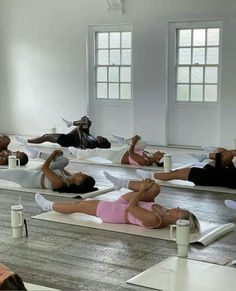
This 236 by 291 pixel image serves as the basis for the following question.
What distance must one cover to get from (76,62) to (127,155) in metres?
3.50

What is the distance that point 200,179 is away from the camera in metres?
5.64

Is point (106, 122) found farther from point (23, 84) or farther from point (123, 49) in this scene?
point (23, 84)

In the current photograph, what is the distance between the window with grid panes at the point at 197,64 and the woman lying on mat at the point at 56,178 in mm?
4190

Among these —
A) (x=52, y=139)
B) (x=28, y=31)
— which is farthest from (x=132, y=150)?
(x=28, y=31)

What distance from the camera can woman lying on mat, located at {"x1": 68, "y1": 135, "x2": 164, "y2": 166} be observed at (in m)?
6.96

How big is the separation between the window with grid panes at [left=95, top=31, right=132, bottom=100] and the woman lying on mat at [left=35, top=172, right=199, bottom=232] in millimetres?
5551

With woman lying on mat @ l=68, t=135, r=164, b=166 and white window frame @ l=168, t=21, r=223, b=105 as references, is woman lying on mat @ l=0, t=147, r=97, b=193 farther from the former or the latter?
white window frame @ l=168, t=21, r=223, b=105

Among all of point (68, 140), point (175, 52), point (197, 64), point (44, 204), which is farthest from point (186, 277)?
point (175, 52)

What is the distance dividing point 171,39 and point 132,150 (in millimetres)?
2875

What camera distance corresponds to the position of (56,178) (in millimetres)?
5301

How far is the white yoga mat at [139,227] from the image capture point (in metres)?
3.88

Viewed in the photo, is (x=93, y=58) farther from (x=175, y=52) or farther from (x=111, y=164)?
(x=111, y=164)

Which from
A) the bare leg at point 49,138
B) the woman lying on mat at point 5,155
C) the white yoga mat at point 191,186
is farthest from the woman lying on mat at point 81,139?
the white yoga mat at point 191,186

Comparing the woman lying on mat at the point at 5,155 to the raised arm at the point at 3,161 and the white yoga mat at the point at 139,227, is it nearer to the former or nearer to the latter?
the raised arm at the point at 3,161
